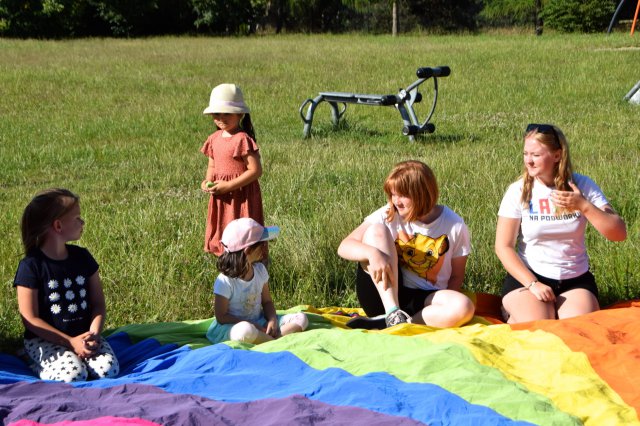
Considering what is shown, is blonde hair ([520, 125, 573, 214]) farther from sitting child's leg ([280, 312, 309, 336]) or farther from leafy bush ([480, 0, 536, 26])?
leafy bush ([480, 0, 536, 26])

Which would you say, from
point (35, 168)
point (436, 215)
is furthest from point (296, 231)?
point (35, 168)

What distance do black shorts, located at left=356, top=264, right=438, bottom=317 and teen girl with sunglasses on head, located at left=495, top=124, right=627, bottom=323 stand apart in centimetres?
53

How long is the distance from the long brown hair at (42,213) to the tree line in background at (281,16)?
37914 millimetres

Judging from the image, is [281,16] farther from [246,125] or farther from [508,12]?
[246,125]

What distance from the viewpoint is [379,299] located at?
555cm

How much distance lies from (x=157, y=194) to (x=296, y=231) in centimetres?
333

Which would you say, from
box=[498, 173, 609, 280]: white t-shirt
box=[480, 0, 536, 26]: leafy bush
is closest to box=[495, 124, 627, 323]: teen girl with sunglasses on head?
box=[498, 173, 609, 280]: white t-shirt

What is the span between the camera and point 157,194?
9695mm

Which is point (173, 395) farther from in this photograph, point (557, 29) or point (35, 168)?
point (557, 29)

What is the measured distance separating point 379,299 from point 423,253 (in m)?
0.40

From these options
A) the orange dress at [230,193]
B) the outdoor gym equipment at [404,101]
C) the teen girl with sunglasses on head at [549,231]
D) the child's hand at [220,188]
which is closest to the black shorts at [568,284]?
the teen girl with sunglasses on head at [549,231]

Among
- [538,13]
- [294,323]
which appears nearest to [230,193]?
Answer: [294,323]

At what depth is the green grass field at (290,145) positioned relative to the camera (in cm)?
642

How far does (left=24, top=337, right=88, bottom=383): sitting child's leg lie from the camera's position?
4.47 meters
